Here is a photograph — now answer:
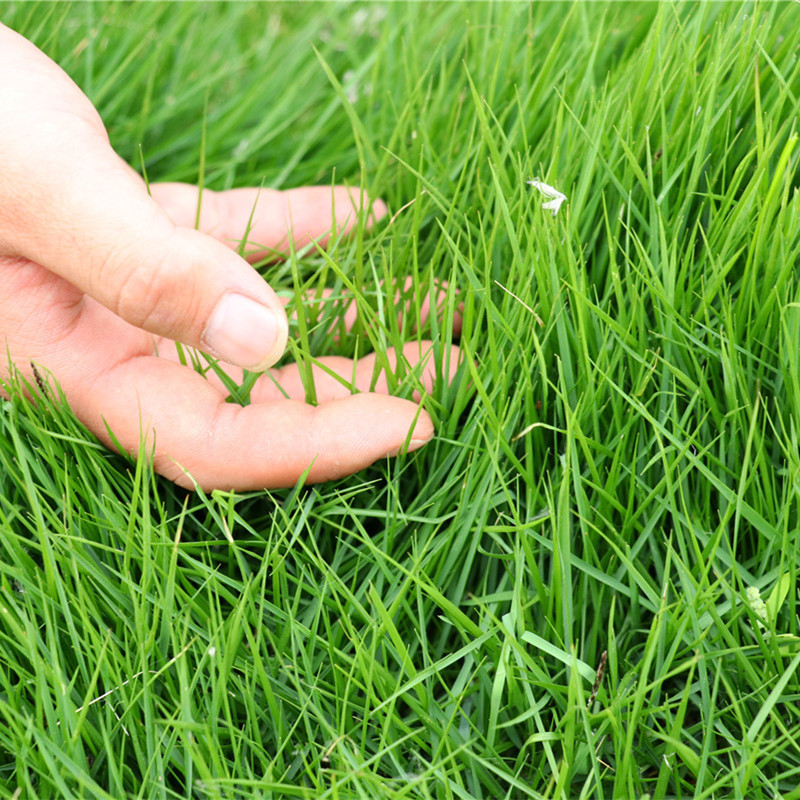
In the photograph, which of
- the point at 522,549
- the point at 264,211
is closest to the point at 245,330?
the point at 522,549

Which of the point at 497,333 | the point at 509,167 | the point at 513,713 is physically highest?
the point at 509,167

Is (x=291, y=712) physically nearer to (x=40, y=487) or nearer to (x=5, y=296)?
(x=40, y=487)

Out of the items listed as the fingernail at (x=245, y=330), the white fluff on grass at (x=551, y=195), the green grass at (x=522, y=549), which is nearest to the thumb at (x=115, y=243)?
the fingernail at (x=245, y=330)

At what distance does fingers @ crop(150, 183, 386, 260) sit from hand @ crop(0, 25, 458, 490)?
0.37m

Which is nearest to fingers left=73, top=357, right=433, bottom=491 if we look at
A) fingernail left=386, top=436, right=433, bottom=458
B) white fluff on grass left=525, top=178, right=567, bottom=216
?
fingernail left=386, top=436, right=433, bottom=458

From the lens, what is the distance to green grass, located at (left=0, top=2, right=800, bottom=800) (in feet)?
2.74

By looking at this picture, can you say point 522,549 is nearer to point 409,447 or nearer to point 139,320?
point 409,447

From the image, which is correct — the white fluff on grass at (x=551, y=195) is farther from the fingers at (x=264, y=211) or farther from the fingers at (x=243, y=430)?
the fingers at (x=264, y=211)

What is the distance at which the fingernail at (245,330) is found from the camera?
0.96 meters

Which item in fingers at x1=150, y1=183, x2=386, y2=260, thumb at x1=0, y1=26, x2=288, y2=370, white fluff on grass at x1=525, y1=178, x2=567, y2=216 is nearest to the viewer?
thumb at x1=0, y1=26, x2=288, y2=370

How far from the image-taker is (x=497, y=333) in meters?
1.08

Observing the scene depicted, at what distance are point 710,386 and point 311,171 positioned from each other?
976 mm

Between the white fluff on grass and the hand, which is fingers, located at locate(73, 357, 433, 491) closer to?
the hand

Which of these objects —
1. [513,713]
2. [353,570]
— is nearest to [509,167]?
[353,570]
